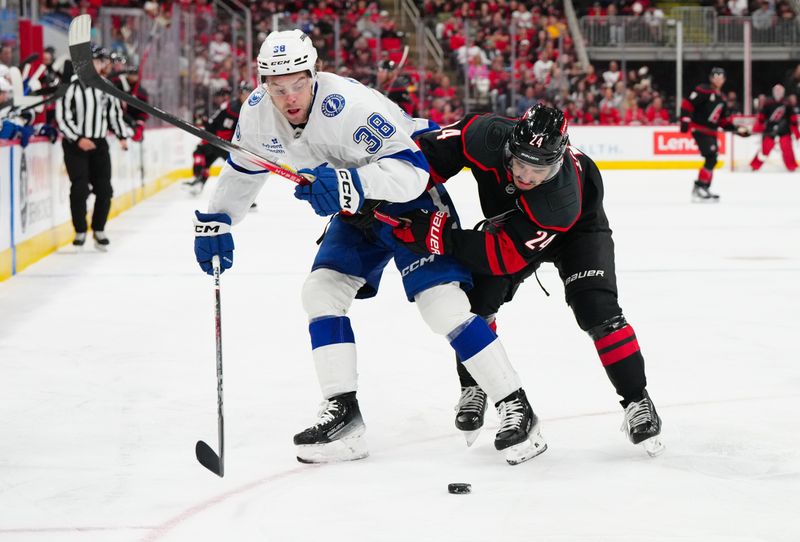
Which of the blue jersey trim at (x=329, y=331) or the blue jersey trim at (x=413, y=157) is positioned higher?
the blue jersey trim at (x=413, y=157)

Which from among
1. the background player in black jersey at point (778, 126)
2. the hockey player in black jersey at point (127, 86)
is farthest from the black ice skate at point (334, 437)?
the background player in black jersey at point (778, 126)

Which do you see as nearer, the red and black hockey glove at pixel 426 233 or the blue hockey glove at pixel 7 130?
the red and black hockey glove at pixel 426 233

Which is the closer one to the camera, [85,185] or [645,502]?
[645,502]

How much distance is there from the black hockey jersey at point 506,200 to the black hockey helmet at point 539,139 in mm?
90

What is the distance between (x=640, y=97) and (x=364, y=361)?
503 inches

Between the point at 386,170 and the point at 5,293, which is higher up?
the point at 386,170

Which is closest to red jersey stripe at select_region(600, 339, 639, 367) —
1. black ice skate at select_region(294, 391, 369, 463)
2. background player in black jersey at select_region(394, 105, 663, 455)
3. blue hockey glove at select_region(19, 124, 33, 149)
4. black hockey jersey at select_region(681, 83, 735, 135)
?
background player in black jersey at select_region(394, 105, 663, 455)

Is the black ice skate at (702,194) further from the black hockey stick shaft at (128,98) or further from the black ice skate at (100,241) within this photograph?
the black hockey stick shaft at (128,98)

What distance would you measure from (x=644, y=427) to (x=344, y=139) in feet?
3.44

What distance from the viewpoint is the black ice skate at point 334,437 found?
2.99 metres

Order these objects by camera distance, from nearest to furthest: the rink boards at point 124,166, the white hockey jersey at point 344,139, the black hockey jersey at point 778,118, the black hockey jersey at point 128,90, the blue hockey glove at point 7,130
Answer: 1. the white hockey jersey at point 344,139
2. the blue hockey glove at point 7,130
3. the rink boards at point 124,166
4. the black hockey jersey at point 128,90
5. the black hockey jersey at point 778,118

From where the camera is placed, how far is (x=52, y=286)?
244 inches

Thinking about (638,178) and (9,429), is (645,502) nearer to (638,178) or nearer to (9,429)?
(9,429)

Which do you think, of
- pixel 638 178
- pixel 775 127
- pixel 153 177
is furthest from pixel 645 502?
pixel 775 127
